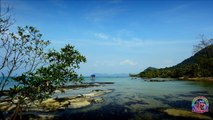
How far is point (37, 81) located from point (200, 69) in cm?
11539

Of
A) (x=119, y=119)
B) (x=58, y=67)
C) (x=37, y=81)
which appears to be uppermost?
A: (x=58, y=67)

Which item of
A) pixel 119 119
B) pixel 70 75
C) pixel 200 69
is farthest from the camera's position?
pixel 200 69

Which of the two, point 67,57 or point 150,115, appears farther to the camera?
point 150,115

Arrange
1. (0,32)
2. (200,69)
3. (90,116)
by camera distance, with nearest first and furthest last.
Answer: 1. (0,32)
2. (90,116)
3. (200,69)

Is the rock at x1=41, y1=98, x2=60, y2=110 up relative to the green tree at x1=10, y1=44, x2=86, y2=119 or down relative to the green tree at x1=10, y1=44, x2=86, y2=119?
down

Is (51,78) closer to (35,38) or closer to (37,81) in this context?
(37,81)

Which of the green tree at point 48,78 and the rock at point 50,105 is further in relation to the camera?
the rock at point 50,105

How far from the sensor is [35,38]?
16547 mm

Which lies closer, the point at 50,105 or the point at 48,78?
the point at 48,78

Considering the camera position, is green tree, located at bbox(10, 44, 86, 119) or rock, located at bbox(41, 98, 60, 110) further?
rock, located at bbox(41, 98, 60, 110)

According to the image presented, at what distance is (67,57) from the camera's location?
60.4 feet

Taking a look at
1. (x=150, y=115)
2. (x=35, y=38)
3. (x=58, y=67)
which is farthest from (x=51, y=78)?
(x=150, y=115)

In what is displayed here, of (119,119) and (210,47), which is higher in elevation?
(210,47)

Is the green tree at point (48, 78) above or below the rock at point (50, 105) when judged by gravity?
above
